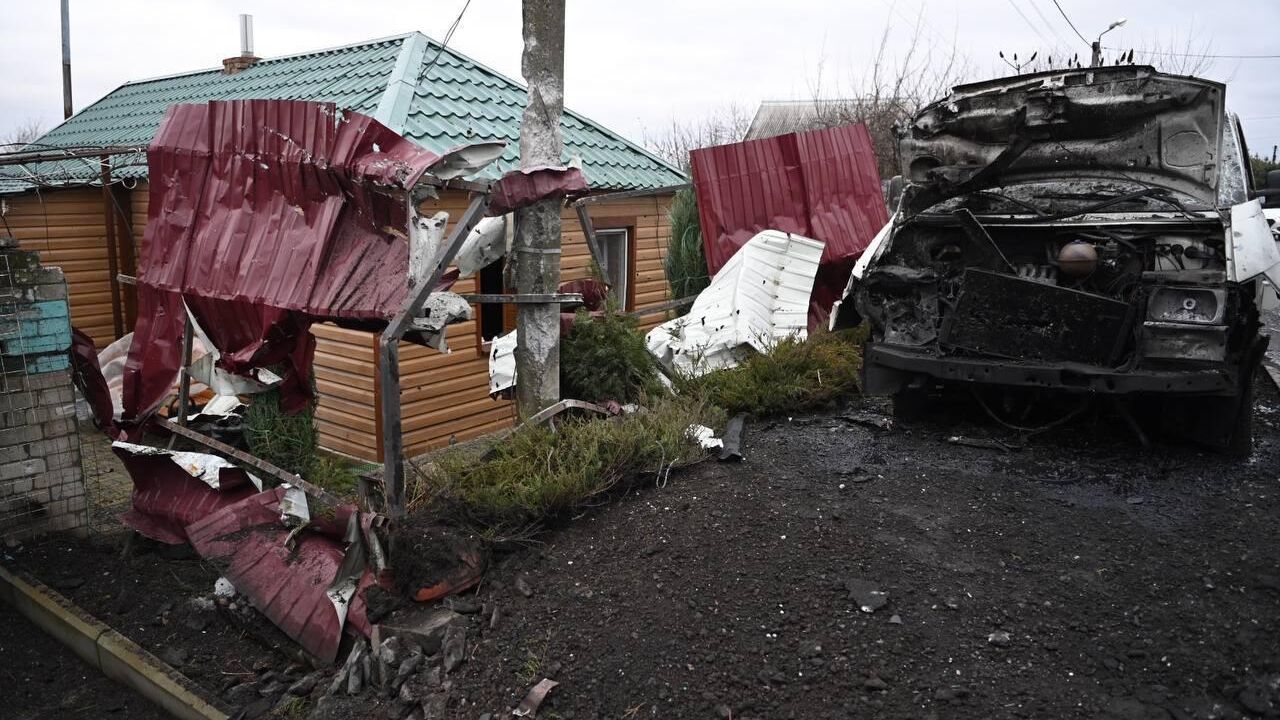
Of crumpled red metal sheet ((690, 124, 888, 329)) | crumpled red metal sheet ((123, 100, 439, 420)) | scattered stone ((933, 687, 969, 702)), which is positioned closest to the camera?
scattered stone ((933, 687, 969, 702))

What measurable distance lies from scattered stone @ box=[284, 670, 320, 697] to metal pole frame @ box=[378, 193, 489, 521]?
80cm

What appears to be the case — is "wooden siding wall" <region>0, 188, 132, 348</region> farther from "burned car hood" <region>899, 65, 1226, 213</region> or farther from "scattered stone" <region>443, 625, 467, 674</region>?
"burned car hood" <region>899, 65, 1226, 213</region>

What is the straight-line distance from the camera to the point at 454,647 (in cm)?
397

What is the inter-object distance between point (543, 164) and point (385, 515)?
2197 millimetres

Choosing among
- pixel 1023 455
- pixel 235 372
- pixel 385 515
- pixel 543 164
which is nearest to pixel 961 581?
pixel 1023 455

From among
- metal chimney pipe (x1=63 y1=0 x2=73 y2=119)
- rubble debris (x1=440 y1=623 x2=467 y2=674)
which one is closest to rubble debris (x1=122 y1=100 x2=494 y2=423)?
rubble debris (x1=440 y1=623 x2=467 y2=674)

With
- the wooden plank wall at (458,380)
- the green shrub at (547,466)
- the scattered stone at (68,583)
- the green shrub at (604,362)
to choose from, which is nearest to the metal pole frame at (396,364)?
the green shrub at (547,466)

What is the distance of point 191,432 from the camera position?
6055 mm

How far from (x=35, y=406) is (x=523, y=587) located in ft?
13.3

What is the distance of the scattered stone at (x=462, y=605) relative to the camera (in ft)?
13.8

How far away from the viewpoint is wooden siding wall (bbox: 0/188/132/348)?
11.4m

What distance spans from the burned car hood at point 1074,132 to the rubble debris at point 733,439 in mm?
1996

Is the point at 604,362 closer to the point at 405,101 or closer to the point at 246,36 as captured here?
the point at 405,101

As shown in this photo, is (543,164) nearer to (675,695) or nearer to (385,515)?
(385,515)
